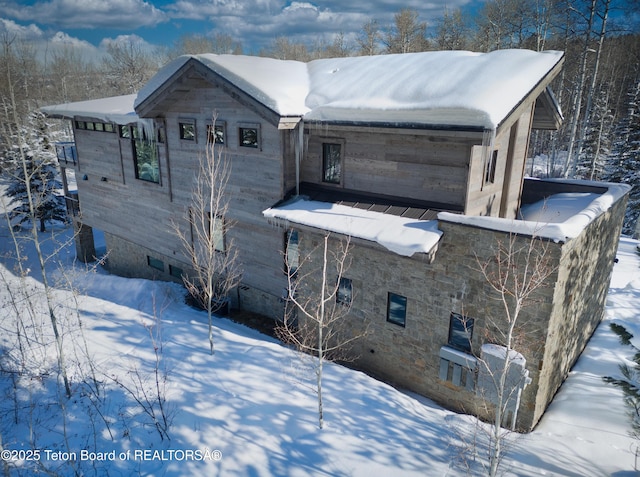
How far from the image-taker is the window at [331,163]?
11.0 m

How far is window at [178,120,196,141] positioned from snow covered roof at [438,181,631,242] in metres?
8.62

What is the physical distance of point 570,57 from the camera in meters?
29.8

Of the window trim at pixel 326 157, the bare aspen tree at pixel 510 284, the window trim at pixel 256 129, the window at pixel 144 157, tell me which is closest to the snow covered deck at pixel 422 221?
the bare aspen tree at pixel 510 284

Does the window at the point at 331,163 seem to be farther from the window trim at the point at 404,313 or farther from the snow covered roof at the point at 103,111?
the snow covered roof at the point at 103,111

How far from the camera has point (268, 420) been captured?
784 centimetres

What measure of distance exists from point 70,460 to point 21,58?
932 centimetres

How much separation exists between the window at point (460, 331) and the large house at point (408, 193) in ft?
0.09

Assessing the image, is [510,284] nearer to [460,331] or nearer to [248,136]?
[460,331]

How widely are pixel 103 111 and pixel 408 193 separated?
12.2 m

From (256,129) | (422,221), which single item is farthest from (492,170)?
(256,129)

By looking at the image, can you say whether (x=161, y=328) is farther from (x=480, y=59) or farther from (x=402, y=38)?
(x=402, y=38)

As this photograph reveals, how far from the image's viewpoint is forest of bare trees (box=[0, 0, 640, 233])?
17688mm

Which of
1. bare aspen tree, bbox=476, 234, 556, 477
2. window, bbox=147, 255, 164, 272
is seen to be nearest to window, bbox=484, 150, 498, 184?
bare aspen tree, bbox=476, 234, 556, 477

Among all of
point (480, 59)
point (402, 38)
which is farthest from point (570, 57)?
point (480, 59)
